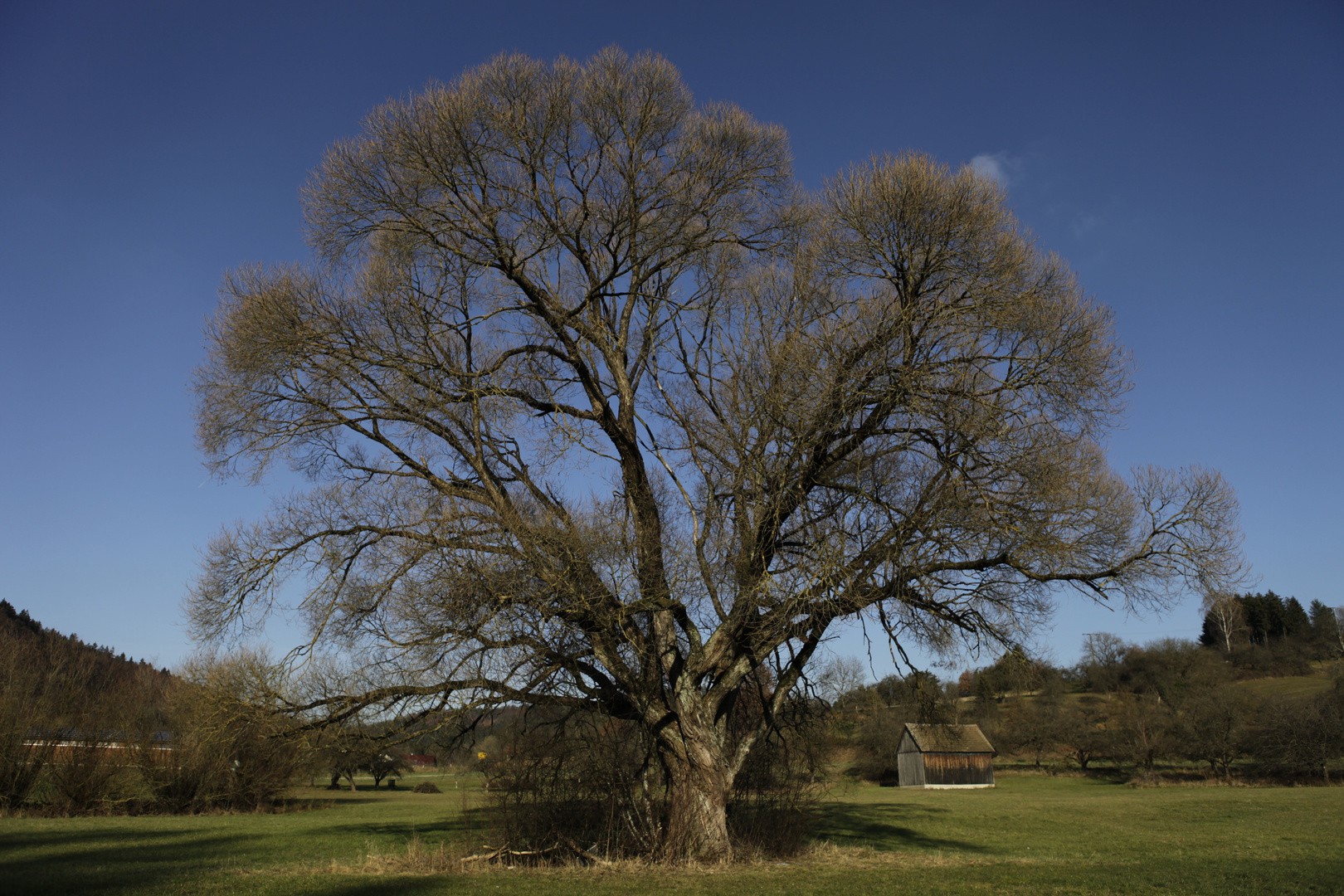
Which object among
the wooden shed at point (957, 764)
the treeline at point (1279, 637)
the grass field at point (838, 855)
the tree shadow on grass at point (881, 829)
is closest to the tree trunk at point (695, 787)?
the grass field at point (838, 855)

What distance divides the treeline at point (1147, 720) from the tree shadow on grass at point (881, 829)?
300 cm

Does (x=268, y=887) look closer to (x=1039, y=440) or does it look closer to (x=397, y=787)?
(x=1039, y=440)

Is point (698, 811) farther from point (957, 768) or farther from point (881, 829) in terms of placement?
point (957, 768)

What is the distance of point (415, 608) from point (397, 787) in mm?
62744

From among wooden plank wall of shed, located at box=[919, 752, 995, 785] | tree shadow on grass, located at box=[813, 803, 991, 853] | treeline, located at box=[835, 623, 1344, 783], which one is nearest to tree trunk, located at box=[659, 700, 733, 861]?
tree shadow on grass, located at box=[813, 803, 991, 853]

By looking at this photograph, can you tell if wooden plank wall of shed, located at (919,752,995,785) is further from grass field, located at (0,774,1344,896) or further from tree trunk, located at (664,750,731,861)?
tree trunk, located at (664,750,731,861)

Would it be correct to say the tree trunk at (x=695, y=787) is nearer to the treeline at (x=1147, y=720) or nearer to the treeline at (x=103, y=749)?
the treeline at (x=1147, y=720)

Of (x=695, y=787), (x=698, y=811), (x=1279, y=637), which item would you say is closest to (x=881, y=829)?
(x=698, y=811)

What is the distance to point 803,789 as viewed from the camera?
15570 mm

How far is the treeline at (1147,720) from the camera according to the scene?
41.0 m

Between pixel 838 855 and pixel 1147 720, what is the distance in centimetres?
4511

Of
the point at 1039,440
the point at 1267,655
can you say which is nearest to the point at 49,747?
the point at 1039,440

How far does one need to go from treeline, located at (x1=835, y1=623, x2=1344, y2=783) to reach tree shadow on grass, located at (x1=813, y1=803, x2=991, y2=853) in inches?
118

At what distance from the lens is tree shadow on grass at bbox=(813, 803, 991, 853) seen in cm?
1755
